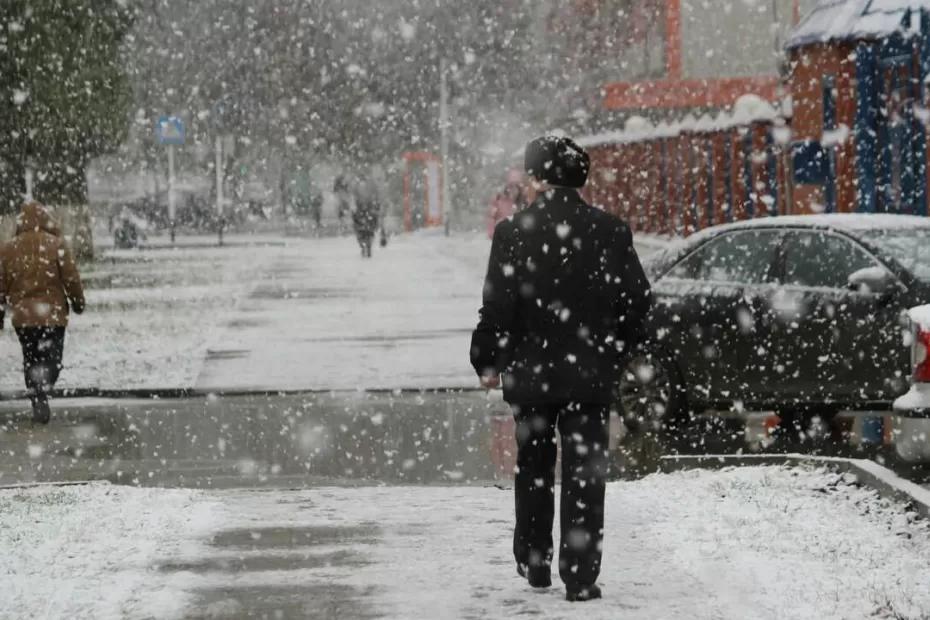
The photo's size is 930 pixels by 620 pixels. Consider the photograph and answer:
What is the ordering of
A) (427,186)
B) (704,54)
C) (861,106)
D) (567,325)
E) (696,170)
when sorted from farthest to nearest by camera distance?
(427,186) < (704,54) < (696,170) < (861,106) < (567,325)

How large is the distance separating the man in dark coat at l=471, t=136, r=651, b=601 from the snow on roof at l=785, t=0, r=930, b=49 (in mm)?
14617

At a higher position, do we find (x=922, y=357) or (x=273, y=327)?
(x=922, y=357)

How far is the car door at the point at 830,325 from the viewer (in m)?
11.8

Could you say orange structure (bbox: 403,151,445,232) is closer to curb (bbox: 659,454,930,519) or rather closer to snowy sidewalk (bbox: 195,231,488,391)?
snowy sidewalk (bbox: 195,231,488,391)

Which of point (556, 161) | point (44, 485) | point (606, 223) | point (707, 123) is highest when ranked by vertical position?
point (707, 123)

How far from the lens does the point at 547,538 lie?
7.31m

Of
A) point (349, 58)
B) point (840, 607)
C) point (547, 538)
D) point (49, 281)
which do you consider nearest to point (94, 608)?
point (547, 538)

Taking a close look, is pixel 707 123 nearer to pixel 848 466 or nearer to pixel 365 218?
pixel 365 218

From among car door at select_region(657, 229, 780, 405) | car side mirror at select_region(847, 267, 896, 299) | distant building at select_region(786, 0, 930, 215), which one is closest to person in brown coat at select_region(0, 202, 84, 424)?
car door at select_region(657, 229, 780, 405)

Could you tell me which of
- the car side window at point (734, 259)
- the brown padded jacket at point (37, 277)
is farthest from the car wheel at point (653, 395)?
the brown padded jacket at point (37, 277)

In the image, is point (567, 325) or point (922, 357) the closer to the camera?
point (567, 325)

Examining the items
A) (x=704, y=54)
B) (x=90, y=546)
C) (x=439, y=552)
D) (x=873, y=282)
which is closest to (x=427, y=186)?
(x=704, y=54)

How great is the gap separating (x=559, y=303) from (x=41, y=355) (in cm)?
810

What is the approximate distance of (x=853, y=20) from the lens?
22250mm
